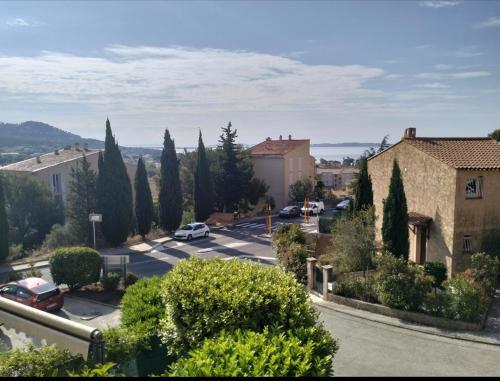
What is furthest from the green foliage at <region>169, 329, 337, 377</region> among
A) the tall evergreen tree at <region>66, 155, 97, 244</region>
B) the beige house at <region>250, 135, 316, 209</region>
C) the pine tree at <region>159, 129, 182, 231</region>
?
the beige house at <region>250, 135, 316, 209</region>

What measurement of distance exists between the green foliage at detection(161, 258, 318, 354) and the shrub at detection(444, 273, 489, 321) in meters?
8.46

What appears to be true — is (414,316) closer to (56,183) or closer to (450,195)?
(450,195)

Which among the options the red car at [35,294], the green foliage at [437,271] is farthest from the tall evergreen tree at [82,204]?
the green foliage at [437,271]

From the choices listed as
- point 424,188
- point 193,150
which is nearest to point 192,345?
point 424,188

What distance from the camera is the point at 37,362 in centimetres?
635

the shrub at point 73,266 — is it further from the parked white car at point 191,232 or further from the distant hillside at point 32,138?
the distant hillside at point 32,138

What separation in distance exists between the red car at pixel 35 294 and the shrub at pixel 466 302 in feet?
46.1

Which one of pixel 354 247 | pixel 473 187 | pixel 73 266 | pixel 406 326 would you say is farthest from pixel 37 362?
pixel 473 187

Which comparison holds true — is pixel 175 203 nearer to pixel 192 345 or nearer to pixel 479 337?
pixel 479 337

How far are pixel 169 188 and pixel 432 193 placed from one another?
2058 centimetres

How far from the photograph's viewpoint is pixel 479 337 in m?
13.8

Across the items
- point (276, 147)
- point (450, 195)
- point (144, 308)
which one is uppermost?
point (276, 147)

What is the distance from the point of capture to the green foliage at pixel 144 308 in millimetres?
8914

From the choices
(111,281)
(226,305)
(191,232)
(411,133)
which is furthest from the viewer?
(191,232)
